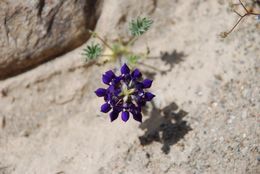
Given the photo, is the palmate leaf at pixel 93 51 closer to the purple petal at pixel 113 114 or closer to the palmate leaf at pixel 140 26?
the palmate leaf at pixel 140 26

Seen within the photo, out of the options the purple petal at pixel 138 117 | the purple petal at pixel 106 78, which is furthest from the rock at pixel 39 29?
the purple petal at pixel 138 117

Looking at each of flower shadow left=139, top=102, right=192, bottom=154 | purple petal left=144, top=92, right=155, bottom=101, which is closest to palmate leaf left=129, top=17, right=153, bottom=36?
purple petal left=144, top=92, right=155, bottom=101

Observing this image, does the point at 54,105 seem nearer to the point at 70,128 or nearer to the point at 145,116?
the point at 70,128

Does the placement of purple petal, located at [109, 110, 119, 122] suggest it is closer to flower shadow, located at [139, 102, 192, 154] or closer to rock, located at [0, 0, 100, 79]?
flower shadow, located at [139, 102, 192, 154]

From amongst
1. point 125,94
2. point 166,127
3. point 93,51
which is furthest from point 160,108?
point 93,51

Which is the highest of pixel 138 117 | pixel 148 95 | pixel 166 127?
pixel 148 95

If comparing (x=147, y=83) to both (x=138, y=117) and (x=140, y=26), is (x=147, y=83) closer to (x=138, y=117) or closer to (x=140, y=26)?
(x=138, y=117)
